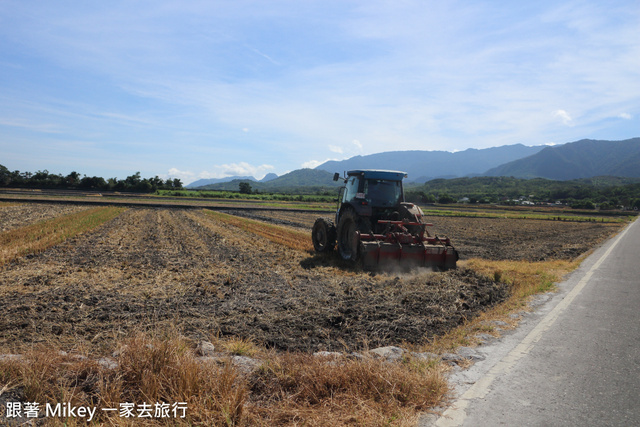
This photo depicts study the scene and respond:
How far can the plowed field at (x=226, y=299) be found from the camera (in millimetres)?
5551

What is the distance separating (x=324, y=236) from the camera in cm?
1380

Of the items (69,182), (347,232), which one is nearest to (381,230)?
(347,232)

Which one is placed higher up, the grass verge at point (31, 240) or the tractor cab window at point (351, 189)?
the tractor cab window at point (351, 189)

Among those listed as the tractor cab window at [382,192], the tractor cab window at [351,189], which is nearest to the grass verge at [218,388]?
the tractor cab window at [382,192]

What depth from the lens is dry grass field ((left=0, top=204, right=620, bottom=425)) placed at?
335cm

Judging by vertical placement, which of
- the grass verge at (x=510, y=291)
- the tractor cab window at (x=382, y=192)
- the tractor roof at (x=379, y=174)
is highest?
the tractor roof at (x=379, y=174)

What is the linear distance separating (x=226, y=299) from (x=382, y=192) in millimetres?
6748

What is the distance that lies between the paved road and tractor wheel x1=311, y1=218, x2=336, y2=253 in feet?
24.1

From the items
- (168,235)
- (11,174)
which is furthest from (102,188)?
(168,235)

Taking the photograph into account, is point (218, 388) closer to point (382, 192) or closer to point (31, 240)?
point (382, 192)

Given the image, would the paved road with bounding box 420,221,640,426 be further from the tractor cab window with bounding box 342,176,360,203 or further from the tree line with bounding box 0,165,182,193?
the tree line with bounding box 0,165,182,193

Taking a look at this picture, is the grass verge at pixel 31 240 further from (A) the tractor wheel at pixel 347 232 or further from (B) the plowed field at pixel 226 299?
(A) the tractor wheel at pixel 347 232

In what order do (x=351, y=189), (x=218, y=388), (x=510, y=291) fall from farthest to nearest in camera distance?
(x=351, y=189) → (x=510, y=291) → (x=218, y=388)

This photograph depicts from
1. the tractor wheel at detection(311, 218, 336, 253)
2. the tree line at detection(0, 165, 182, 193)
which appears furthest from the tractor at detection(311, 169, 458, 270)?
the tree line at detection(0, 165, 182, 193)
